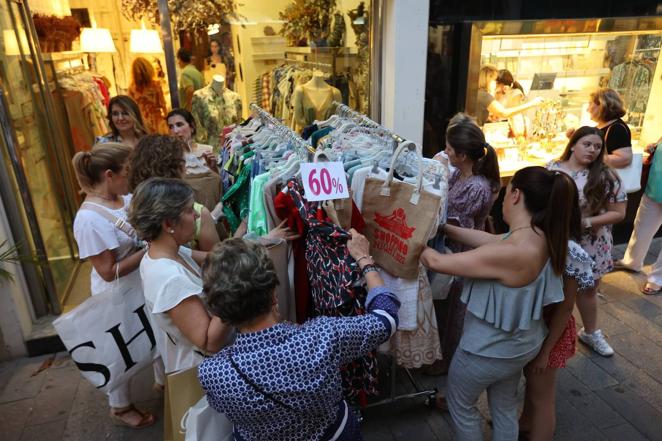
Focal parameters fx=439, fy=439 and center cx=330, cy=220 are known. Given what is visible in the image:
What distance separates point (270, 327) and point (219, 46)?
169 inches

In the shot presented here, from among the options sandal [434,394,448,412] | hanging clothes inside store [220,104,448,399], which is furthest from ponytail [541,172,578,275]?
sandal [434,394,448,412]

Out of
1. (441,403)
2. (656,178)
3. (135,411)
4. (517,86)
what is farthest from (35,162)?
(656,178)

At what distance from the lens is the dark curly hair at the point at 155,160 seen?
91.0 inches

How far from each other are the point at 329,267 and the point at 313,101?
310 cm

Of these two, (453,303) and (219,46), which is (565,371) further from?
(219,46)

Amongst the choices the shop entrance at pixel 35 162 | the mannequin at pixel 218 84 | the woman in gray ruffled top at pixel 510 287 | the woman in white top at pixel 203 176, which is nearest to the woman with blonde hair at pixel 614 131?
the woman in gray ruffled top at pixel 510 287

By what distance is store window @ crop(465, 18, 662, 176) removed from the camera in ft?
15.1

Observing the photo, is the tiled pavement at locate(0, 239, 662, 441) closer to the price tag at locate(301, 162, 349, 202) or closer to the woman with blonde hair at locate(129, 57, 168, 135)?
the price tag at locate(301, 162, 349, 202)

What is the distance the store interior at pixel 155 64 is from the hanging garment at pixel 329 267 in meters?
2.85

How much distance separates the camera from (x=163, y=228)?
5.81 ft

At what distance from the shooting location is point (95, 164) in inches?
92.2

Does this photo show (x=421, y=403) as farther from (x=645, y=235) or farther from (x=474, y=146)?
(x=645, y=235)

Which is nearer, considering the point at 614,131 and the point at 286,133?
the point at 286,133

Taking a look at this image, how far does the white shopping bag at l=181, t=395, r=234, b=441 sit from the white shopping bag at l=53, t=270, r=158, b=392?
0.83 metres
